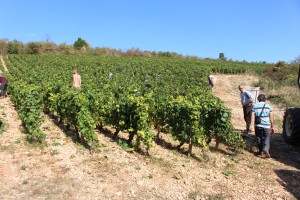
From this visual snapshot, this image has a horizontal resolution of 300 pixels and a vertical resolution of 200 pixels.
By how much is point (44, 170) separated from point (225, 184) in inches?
125

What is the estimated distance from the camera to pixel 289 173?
6527 mm

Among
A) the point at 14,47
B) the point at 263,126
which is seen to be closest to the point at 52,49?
the point at 14,47

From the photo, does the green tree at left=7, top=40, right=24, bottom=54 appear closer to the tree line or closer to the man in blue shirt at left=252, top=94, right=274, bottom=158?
the tree line

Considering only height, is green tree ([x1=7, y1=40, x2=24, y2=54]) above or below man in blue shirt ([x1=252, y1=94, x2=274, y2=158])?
above

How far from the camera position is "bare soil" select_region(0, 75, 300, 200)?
17.7 feet

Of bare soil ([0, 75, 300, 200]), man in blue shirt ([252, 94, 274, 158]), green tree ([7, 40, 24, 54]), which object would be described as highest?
green tree ([7, 40, 24, 54])

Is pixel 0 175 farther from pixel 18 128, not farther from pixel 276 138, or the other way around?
pixel 276 138

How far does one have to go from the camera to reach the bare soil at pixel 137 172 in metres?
5.38

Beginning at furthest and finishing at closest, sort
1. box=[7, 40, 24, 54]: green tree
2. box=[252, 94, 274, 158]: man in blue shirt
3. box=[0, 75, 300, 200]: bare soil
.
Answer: box=[7, 40, 24, 54]: green tree < box=[252, 94, 274, 158]: man in blue shirt < box=[0, 75, 300, 200]: bare soil

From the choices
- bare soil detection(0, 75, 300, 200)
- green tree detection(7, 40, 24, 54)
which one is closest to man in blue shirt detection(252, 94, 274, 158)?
bare soil detection(0, 75, 300, 200)

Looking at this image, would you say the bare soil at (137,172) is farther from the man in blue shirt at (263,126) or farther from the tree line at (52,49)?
the tree line at (52,49)

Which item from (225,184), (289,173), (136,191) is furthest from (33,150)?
(289,173)

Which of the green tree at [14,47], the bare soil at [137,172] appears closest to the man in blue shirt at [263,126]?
the bare soil at [137,172]

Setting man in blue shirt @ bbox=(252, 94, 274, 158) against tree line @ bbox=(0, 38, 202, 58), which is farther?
tree line @ bbox=(0, 38, 202, 58)
